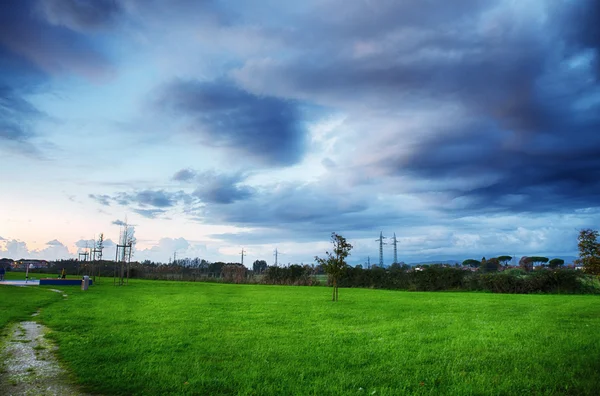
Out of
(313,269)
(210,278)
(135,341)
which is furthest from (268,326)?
(210,278)

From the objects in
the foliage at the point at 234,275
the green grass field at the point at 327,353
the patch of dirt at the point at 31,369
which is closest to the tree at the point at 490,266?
the green grass field at the point at 327,353

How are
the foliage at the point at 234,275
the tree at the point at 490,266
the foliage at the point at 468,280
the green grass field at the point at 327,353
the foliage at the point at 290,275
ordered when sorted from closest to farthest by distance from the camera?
the green grass field at the point at 327,353 → the foliage at the point at 468,280 → the tree at the point at 490,266 → the foliage at the point at 290,275 → the foliage at the point at 234,275

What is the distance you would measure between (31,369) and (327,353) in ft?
19.9

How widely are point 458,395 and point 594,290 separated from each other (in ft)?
110

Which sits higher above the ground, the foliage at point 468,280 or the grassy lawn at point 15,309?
the foliage at point 468,280

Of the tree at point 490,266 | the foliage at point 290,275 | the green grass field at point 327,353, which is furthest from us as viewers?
the foliage at point 290,275

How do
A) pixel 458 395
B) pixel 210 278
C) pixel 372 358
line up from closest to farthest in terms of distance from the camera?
pixel 458 395, pixel 372 358, pixel 210 278

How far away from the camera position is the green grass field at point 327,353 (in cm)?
727

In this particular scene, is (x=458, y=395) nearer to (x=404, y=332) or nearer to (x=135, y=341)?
(x=404, y=332)

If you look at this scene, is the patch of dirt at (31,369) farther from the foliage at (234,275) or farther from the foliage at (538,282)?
the foliage at (234,275)

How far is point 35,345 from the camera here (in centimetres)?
1035

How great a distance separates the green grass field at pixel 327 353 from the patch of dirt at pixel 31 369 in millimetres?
326

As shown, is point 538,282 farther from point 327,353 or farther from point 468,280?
point 327,353

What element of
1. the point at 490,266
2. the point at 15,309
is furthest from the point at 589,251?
the point at 490,266
